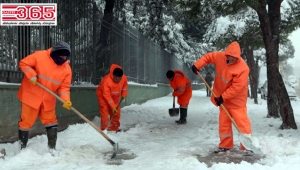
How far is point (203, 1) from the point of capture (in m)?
8.48

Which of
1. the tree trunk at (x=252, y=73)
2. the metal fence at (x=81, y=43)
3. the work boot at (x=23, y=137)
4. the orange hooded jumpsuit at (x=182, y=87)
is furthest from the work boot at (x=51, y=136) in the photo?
the tree trunk at (x=252, y=73)

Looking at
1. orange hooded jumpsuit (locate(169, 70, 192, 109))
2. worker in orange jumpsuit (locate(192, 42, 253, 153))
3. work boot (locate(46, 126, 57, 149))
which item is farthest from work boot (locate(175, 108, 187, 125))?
work boot (locate(46, 126, 57, 149))

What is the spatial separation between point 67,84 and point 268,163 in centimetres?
290

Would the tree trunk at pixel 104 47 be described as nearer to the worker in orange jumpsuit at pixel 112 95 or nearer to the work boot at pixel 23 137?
the worker in orange jumpsuit at pixel 112 95

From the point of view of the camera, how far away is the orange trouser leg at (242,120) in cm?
568

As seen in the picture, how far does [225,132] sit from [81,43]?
4265mm

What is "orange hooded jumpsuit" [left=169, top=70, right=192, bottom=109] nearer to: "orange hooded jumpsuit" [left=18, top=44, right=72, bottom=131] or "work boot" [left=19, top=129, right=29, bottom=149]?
"orange hooded jumpsuit" [left=18, top=44, right=72, bottom=131]

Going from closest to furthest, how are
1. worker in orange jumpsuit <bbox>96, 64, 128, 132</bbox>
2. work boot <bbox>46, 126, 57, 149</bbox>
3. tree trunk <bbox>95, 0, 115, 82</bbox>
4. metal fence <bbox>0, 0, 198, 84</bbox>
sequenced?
work boot <bbox>46, 126, 57, 149</bbox>, metal fence <bbox>0, 0, 198, 84</bbox>, worker in orange jumpsuit <bbox>96, 64, 128, 132</bbox>, tree trunk <bbox>95, 0, 115, 82</bbox>

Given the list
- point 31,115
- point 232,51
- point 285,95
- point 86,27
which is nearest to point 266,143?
point 232,51

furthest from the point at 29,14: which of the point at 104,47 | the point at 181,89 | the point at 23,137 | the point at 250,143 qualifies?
the point at 181,89

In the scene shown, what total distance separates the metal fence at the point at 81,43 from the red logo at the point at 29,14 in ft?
0.24

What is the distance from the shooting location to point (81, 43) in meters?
8.66

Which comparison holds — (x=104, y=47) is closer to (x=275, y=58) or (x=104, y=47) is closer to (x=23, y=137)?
(x=275, y=58)

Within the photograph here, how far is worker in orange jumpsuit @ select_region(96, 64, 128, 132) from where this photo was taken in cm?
759
